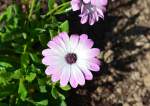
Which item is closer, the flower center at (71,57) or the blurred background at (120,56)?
the flower center at (71,57)

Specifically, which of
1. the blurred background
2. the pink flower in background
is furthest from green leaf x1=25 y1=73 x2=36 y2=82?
the blurred background

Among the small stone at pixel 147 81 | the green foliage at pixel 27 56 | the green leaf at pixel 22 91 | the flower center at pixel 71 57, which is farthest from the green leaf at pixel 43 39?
the small stone at pixel 147 81

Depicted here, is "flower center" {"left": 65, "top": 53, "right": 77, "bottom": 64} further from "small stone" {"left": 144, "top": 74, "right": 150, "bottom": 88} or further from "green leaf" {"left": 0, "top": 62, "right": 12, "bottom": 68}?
"small stone" {"left": 144, "top": 74, "right": 150, "bottom": 88}

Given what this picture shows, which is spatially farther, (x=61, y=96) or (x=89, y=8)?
(x=61, y=96)

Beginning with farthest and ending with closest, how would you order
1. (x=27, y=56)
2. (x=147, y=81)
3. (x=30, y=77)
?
(x=147, y=81), (x=27, y=56), (x=30, y=77)

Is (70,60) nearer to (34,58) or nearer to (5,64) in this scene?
(34,58)

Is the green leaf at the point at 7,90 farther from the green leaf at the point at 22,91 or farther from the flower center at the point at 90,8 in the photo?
the flower center at the point at 90,8

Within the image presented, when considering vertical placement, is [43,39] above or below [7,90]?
above

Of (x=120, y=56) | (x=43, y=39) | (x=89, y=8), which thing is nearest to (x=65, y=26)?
(x=43, y=39)
